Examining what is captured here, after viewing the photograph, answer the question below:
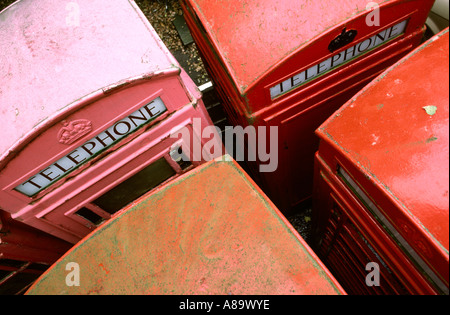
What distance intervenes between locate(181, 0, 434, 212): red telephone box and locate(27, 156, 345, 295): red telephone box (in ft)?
1.77

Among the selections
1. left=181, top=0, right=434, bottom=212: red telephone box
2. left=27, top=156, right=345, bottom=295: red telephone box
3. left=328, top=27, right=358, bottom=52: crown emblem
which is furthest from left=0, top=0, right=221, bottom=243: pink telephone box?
left=328, top=27, right=358, bottom=52: crown emblem

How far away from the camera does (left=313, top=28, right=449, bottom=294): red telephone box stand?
1.19m

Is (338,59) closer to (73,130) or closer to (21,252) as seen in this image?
(73,130)

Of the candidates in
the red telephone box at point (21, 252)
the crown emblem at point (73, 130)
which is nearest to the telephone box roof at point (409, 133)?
the crown emblem at point (73, 130)

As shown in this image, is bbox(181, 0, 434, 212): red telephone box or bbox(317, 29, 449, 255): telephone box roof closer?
bbox(317, 29, 449, 255): telephone box roof

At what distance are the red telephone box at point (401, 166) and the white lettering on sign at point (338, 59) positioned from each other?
1.35 feet

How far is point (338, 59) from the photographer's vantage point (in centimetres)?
186

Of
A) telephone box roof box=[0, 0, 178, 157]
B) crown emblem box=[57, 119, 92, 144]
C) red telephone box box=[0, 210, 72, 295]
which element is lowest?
red telephone box box=[0, 210, 72, 295]

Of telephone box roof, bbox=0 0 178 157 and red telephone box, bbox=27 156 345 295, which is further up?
telephone box roof, bbox=0 0 178 157

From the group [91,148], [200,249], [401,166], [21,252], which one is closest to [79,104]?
[91,148]

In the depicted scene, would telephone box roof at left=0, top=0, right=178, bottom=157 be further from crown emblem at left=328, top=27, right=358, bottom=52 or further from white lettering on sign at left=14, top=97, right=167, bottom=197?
crown emblem at left=328, top=27, right=358, bottom=52

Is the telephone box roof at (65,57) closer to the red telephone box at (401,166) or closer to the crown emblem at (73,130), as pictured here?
the crown emblem at (73,130)

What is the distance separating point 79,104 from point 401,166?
1433 millimetres

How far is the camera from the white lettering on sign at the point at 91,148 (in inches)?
65.7
